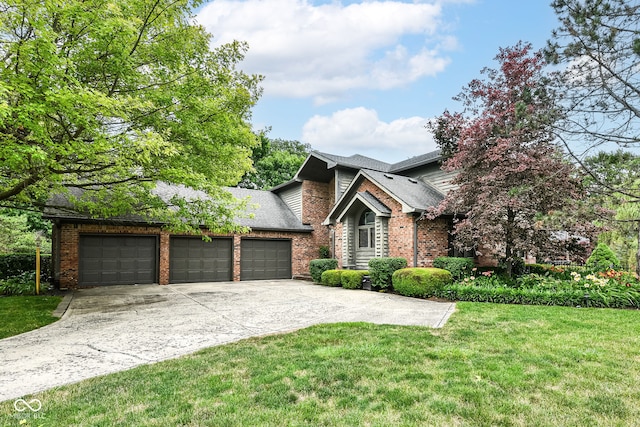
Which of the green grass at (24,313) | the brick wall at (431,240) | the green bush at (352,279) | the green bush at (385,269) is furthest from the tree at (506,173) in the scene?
the green grass at (24,313)

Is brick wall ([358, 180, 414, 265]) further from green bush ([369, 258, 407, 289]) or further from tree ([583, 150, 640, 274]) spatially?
tree ([583, 150, 640, 274])

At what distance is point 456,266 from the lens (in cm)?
1165

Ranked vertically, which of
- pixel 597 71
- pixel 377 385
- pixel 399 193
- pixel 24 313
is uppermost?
pixel 597 71

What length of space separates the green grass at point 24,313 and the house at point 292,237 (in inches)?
127

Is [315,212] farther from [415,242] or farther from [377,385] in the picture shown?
[377,385]

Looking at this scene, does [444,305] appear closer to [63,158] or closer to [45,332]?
[45,332]

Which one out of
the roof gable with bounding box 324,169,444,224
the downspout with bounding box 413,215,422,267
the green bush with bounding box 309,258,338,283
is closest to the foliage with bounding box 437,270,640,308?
the downspout with bounding box 413,215,422,267

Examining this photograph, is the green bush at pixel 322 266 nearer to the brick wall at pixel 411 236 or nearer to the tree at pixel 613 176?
the brick wall at pixel 411 236

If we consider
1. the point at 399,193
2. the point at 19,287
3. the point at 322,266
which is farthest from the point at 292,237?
the point at 19,287

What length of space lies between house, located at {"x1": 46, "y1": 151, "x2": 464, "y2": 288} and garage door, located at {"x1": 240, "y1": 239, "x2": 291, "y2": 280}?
0.16 feet

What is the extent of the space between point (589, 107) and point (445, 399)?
5.20 m

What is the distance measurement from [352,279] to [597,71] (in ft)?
31.0

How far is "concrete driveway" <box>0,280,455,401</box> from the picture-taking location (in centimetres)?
451

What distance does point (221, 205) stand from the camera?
31.7 feet
